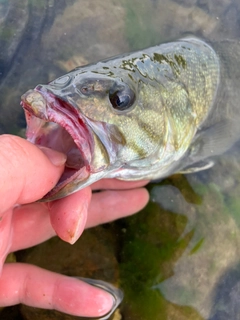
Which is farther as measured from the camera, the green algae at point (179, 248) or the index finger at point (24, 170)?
the green algae at point (179, 248)

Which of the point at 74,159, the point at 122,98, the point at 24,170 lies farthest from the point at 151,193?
the point at 24,170

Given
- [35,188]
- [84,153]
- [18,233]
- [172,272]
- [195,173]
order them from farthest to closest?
[195,173], [172,272], [18,233], [35,188], [84,153]

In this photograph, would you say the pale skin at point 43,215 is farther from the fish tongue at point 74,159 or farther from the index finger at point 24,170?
the fish tongue at point 74,159

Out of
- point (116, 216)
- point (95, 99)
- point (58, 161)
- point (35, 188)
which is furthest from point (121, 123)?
point (116, 216)

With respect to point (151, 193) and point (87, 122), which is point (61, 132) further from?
point (151, 193)

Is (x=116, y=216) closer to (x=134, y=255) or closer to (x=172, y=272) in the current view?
(x=134, y=255)

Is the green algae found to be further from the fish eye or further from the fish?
the fish eye

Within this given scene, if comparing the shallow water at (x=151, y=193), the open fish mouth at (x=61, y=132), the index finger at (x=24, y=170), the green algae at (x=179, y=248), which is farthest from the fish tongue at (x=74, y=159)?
the green algae at (x=179, y=248)
